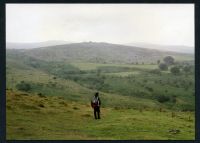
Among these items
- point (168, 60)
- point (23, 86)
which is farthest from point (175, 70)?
point (23, 86)

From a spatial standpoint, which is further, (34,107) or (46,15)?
(46,15)

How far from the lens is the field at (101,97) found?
25.1 meters

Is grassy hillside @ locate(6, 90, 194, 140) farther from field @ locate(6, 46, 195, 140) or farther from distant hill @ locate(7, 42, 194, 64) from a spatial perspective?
distant hill @ locate(7, 42, 194, 64)

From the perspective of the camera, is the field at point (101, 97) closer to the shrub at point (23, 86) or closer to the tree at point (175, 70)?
the shrub at point (23, 86)

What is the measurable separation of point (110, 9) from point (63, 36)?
50.2 ft

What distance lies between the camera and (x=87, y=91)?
76.4 metres

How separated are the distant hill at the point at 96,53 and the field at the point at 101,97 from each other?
410cm

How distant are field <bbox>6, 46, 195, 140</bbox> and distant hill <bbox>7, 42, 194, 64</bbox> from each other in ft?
13.4

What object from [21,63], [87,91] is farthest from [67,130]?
[21,63]

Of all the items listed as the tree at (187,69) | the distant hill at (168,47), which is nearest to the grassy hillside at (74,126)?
the tree at (187,69)

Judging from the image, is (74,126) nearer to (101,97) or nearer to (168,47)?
(101,97)

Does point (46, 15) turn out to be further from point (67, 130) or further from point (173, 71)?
point (67, 130)

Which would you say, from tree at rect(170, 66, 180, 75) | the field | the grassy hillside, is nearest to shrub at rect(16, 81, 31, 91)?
the field

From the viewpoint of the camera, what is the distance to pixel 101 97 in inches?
2815
